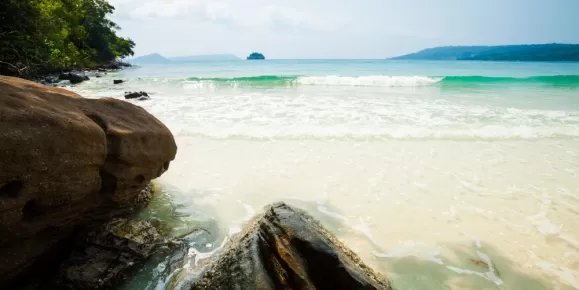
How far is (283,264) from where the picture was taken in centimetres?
212

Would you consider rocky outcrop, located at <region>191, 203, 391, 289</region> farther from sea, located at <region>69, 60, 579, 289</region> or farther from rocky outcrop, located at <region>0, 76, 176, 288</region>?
rocky outcrop, located at <region>0, 76, 176, 288</region>

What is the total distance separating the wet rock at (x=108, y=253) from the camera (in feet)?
8.45

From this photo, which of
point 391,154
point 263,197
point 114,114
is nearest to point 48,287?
point 114,114

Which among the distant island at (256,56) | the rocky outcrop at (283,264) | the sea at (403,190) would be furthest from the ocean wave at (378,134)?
the distant island at (256,56)

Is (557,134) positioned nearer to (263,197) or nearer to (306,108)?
(306,108)

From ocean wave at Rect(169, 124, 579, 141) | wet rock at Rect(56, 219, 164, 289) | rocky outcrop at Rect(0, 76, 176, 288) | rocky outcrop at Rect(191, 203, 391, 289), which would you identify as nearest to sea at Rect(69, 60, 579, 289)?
ocean wave at Rect(169, 124, 579, 141)

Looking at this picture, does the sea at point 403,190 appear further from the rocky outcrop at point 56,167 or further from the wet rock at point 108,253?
the rocky outcrop at point 56,167

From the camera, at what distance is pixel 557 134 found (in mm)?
8570

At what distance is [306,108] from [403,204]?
8077mm

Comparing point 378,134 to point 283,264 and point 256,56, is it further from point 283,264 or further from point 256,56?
point 256,56

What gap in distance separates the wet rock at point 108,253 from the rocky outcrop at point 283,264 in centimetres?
103

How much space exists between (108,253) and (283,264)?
1.76 meters

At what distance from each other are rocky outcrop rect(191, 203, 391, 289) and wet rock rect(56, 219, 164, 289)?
1.03 metres

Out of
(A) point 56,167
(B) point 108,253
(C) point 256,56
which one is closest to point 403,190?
(B) point 108,253
